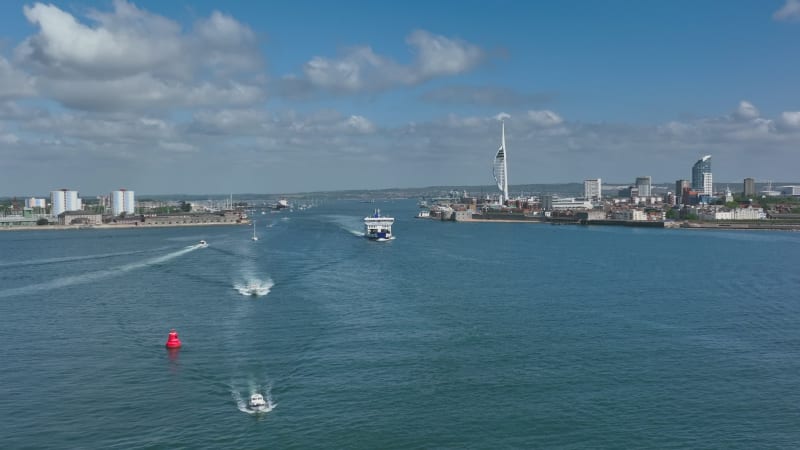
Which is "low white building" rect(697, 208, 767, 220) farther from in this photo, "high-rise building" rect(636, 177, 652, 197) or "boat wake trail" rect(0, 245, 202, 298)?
"high-rise building" rect(636, 177, 652, 197)

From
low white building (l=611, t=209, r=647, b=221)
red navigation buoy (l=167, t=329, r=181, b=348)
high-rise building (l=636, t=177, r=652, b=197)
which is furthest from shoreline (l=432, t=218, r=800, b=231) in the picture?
high-rise building (l=636, t=177, r=652, b=197)

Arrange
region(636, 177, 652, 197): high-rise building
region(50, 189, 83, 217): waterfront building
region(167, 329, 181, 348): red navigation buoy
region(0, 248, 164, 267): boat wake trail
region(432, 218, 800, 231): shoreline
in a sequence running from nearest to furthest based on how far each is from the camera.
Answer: region(167, 329, 181, 348): red navigation buoy < region(0, 248, 164, 267): boat wake trail < region(432, 218, 800, 231): shoreline < region(50, 189, 83, 217): waterfront building < region(636, 177, 652, 197): high-rise building

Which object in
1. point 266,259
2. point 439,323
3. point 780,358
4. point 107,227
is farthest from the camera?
point 107,227

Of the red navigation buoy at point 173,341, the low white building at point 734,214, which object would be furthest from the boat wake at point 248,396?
the low white building at point 734,214

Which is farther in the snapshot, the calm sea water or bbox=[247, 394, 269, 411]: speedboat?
bbox=[247, 394, 269, 411]: speedboat

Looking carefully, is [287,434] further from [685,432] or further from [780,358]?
[780,358]

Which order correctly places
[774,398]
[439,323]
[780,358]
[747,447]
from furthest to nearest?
1. [439,323]
2. [780,358]
3. [774,398]
4. [747,447]

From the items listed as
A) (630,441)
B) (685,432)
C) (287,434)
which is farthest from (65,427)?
(685,432)
